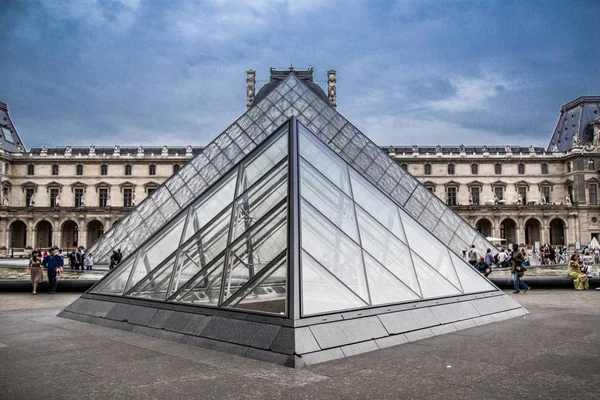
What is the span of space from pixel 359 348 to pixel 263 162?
3236 millimetres

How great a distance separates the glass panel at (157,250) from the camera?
7.13 meters

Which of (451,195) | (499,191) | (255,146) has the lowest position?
(255,146)

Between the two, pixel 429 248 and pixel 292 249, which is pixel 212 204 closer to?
pixel 292 249

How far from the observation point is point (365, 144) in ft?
59.6

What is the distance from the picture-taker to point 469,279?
24.9 ft

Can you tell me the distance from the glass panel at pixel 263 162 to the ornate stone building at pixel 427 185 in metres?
49.7

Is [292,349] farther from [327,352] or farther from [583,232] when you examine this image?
[583,232]

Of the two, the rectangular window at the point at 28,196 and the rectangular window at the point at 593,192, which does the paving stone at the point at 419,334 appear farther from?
the rectangular window at the point at 28,196

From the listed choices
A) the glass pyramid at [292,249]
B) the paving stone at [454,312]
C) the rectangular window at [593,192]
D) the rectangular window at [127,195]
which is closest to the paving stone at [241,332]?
the glass pyramid at [292,249]

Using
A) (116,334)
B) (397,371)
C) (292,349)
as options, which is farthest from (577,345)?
(116,334)

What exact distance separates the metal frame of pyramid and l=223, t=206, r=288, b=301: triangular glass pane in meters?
0.01

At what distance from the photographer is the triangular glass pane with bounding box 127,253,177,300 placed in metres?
6.60

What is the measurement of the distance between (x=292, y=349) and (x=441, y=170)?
5617 cm

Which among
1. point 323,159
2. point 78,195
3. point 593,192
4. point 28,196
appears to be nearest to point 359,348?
point 323,159
